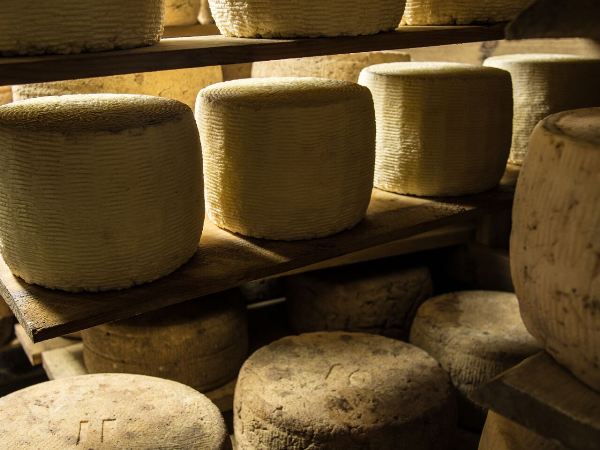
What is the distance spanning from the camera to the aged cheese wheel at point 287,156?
1.66m

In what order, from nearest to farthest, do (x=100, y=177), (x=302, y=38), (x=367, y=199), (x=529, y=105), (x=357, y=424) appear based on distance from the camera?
(x=100, y=177) < (x=302, y=38) < (x=357, y=424) < (x=367, y=199) < (x=529, y=105)

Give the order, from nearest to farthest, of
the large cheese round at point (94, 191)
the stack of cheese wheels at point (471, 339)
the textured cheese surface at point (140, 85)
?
the large cheese round at point (94, 191) < the textured cheese surface at point (140, 85) < the stack of cheese wheels at point (471, 339)

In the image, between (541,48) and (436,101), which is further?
(541,48)

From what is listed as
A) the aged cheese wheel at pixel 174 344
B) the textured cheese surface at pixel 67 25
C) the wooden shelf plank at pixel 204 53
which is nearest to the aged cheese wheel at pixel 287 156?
the wooden shelf plank at pixel 204 53

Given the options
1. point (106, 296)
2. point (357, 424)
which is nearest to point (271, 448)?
point (357, 424)

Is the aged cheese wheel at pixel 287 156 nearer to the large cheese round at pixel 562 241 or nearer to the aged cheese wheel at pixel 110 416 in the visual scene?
the aged cheese wheel at pixel 110 416

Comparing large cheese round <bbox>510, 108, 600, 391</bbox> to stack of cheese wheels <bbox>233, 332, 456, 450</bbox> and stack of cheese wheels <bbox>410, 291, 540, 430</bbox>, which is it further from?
stack of cheese wheels <bbox>410, 291, 540, 430</bbox>

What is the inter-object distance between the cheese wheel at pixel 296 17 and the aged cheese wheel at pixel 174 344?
0.93m

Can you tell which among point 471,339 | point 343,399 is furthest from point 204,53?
point 471,339

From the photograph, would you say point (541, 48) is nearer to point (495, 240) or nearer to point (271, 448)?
point (495, 240)

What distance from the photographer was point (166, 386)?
1779 millimetres

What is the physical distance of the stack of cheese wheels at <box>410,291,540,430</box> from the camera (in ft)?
6.78

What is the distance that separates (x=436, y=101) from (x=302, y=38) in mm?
522

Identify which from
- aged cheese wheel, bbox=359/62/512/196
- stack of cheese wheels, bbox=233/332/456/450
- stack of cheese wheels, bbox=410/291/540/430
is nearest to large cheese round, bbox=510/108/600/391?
stack of cheese wheels, bbox=233/332/456/450
